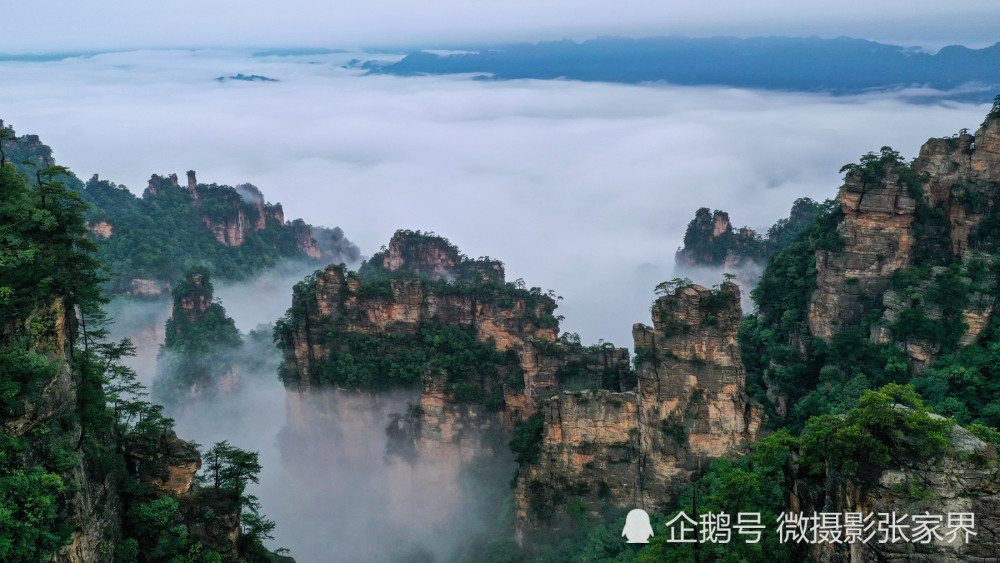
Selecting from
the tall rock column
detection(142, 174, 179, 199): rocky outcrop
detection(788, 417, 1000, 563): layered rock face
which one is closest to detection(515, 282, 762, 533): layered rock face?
the tall rock column

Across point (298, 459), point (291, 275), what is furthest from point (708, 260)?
point (291, 275)

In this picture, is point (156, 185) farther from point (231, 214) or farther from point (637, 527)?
point (637, 527)

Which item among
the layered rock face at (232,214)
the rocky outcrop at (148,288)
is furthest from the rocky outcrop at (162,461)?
the layered rock face at (232,214)

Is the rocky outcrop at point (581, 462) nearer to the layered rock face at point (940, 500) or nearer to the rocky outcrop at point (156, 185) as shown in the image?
the layered rock face at point (940, 500)

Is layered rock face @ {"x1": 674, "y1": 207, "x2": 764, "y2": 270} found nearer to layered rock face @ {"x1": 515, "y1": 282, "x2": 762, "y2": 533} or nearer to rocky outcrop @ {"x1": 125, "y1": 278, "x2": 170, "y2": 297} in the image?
layered rock face @ {"x1": 515, "y1": 282, "x2": 762, "y2": 533}

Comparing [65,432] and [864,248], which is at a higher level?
[864,248]

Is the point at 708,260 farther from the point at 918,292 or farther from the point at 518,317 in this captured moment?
the point at 918,292

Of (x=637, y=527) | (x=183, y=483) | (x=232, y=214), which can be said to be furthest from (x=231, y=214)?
(x=637, y=527)
